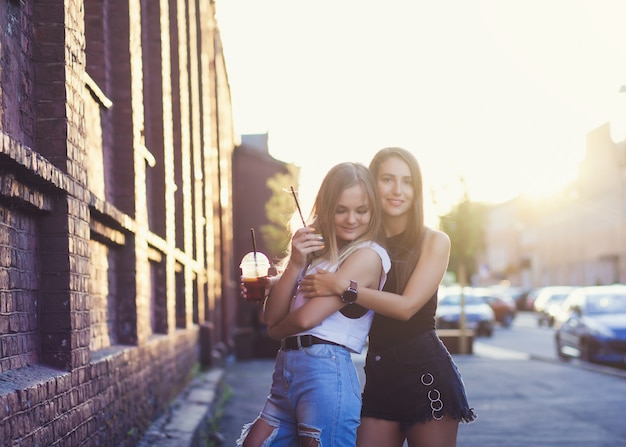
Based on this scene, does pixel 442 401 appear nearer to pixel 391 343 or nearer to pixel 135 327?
pixel 391 343

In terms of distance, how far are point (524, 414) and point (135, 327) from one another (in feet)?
17.3

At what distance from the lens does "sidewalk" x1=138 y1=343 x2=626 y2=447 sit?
8422mm

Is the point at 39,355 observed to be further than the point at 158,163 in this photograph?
No

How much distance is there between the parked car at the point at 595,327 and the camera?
17.0 metres

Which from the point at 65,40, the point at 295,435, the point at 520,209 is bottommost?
the point at 295,435

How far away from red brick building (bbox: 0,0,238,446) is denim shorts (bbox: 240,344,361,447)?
3.15 ft

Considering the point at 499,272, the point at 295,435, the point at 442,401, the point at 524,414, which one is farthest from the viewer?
the point at 499,272

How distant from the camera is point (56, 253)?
4.14 metres

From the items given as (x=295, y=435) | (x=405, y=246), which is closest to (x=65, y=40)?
(x=405, y=246)

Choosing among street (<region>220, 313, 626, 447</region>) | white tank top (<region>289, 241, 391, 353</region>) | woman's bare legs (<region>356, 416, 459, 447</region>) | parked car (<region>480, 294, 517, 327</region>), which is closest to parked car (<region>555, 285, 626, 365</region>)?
street (<region>220, 313, 626, 447</region>)

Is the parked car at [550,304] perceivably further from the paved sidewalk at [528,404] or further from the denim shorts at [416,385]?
the denim shorts at [416,385]

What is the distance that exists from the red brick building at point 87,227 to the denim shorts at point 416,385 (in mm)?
1418

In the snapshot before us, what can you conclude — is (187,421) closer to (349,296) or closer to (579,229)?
(349,296)

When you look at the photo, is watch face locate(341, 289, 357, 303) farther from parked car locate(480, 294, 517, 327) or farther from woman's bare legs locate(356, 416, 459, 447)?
parked car locate(480, 294, 517, 327)
